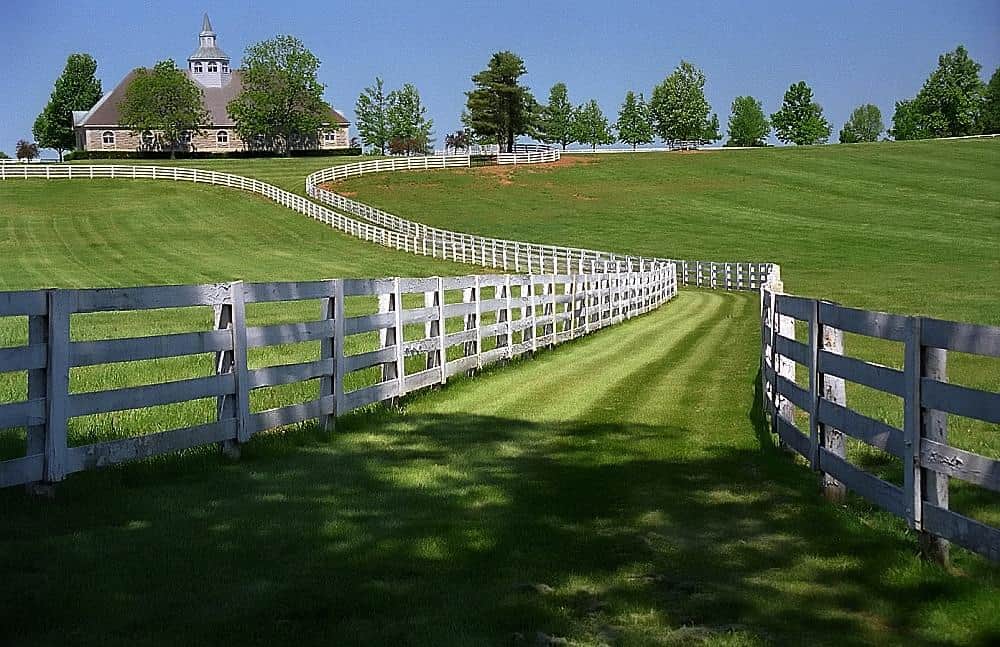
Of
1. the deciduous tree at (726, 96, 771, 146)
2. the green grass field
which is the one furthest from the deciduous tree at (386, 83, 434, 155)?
A: the green grass field

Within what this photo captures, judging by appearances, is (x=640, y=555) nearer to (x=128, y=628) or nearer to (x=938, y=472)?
(x=938, y=472)

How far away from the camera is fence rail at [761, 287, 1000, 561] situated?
634cm

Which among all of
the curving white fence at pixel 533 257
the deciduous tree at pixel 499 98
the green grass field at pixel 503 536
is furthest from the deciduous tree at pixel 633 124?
the green grass field at pixel 503 536

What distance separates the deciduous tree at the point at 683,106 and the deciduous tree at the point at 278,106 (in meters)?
44.6

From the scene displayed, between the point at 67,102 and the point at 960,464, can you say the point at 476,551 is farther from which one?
the point at 67,102

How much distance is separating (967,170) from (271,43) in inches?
2869

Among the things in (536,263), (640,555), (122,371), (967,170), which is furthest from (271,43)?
(640,555)

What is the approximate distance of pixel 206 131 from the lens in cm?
12131

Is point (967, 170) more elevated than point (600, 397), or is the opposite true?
point (967, 170)

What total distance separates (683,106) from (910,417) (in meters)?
145

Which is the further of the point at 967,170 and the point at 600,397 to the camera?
the point at 967,170

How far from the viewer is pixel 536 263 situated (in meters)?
54.4

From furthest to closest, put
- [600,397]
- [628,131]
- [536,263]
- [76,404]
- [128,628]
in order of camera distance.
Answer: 1. [628,131]
2. [536,263]
3. [600,397]
4. [76,404]
5. [128,628]

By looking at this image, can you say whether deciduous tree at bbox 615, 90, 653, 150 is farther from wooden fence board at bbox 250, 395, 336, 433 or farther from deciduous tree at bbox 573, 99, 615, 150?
wooden fence board at bbox 250, 395, 336, 433
